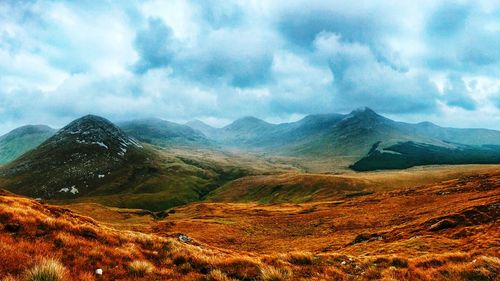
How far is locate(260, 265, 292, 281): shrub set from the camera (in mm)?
13945

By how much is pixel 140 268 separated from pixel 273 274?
5.32 meters

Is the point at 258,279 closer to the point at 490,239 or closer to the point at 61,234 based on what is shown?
the point at 61,234

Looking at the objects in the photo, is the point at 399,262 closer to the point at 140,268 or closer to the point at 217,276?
the point at 217,276

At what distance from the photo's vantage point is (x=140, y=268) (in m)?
13.6

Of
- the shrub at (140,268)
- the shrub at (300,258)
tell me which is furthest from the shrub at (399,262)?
the shrub at (140,268)

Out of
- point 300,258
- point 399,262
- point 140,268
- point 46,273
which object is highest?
point 46,273

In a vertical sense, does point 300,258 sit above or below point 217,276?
below

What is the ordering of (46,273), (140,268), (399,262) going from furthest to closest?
(399,262) → (140,268) → (46,273)

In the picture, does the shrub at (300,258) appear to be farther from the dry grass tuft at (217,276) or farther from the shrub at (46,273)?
the shrub at (46,273)

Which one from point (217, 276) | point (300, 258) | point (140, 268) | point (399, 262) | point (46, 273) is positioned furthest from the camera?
point (399, 262)

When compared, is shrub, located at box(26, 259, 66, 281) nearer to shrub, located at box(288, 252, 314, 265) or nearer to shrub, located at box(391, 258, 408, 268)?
shrub, located at box(288, 252, 314, 265)

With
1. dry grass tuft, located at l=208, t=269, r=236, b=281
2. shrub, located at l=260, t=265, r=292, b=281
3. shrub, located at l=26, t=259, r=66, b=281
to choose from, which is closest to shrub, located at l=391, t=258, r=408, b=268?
shrub, located at l=260, t=265, r=292, b=281

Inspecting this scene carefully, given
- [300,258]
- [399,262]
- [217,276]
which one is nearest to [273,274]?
[217,276]

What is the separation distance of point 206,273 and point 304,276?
436cm
